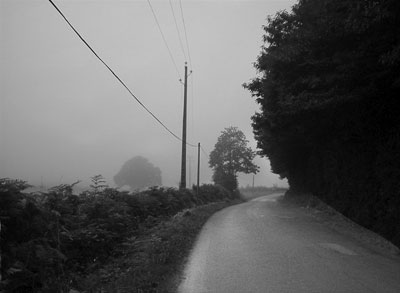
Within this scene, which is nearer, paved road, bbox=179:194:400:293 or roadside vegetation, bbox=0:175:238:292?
roadside vegetation, bbox=0:175:238:292

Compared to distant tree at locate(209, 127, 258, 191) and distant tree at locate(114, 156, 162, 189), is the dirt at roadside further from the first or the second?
distant tree at locate(114, 156, 162, 189)

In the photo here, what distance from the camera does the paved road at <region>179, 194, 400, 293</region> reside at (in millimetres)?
6668

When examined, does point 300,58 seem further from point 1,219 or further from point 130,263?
point 1,219

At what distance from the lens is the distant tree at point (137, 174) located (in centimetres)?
10694

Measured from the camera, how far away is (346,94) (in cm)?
1215

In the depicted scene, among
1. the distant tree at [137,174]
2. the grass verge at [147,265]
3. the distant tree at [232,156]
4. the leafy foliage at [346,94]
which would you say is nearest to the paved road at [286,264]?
the grass verge at [147,265]

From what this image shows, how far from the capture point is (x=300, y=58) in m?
15.3

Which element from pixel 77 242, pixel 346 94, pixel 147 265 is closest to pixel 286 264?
pixel 147 265

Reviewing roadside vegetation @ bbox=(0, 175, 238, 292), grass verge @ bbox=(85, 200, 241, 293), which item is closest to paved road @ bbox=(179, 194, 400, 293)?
grass verge @ bbox=(85, 200, 241, 293)

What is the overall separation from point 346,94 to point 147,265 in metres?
8.92

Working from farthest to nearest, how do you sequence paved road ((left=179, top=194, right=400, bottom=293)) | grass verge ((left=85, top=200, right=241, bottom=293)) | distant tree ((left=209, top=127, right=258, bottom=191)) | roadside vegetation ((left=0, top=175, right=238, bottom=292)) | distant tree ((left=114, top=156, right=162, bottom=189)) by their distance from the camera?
1. distant tree ((left=114, top=156, right=162, bottom=189))
2. distant tree ((left=209, top=127, right=258, bottom=191))
3. paved road ((left=179, top=194, right=400, bottom=293))
4. grass verge ((left=85, top=200, right=241, bottom=293))
5. roadside vegetation ((left=0, top=175, right=238, bottom=292))

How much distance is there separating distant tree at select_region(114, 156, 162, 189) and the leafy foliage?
297 ft

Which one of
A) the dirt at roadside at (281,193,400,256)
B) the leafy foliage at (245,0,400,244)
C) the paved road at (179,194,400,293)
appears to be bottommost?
the paved road at (179,194,400,293)

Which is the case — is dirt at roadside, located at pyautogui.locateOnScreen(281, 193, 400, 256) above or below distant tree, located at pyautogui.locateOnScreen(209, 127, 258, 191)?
below
